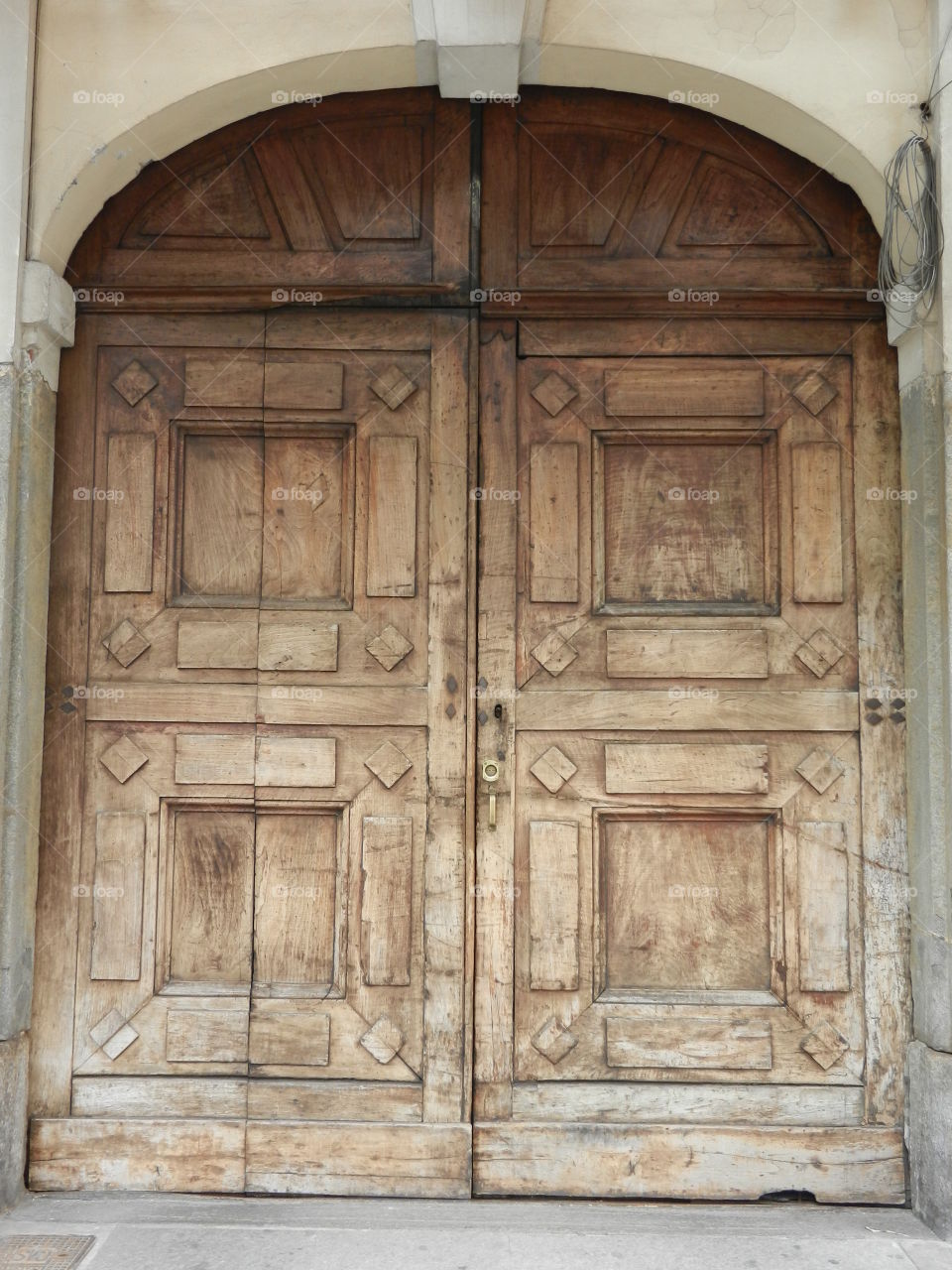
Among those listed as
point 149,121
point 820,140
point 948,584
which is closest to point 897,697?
point 948,584

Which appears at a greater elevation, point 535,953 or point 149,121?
point 149,121

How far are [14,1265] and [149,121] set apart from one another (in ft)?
10.5

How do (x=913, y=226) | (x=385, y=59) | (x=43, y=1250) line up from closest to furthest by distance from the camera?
(x=43, y=1250) < (x=913, y=226) < (x=385, y=59)

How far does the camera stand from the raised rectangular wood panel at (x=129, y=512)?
130 inches

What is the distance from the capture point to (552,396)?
10.9 ft

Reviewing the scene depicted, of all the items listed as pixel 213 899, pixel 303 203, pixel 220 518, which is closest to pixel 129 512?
pixel 220 518

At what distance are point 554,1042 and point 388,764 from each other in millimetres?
982

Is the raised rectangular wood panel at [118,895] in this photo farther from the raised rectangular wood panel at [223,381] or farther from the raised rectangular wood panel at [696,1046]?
the raised rectangular wood panel at [696,1046]

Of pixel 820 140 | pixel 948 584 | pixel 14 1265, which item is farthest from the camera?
pixel 820 140

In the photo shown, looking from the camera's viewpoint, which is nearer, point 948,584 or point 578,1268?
point 578,1268

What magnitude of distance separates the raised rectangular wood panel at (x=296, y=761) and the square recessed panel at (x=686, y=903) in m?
0.88

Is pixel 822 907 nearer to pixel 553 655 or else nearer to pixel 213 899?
pixel 553 655

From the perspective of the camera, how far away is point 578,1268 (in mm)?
2676

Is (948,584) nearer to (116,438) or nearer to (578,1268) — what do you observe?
(578,1268)
